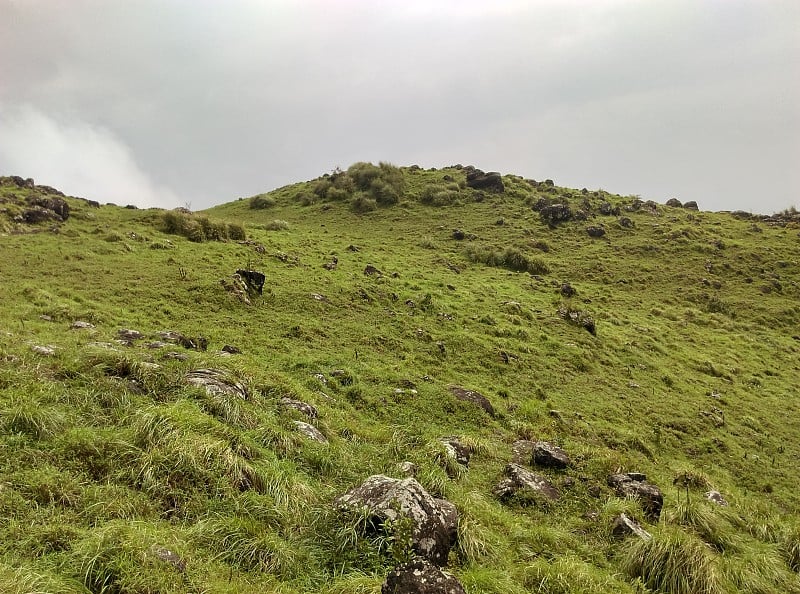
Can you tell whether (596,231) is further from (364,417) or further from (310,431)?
(310,431)

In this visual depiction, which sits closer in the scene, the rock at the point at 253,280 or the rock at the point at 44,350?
the rock at the point at 44,350

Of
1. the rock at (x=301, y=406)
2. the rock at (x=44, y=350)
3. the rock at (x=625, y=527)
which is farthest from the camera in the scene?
the rock at (x=301, y=406)

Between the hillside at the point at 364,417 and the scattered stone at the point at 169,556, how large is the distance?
0.03 m

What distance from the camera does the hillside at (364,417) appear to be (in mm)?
5680

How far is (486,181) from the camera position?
60.8m

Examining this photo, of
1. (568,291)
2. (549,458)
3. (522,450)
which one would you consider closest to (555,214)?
(568,291)

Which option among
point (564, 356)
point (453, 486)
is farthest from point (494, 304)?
point (453, 486)

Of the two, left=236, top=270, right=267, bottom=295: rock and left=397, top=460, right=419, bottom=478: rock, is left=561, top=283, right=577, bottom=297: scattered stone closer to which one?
left=236, top=270, right=267, bottom=295: rock

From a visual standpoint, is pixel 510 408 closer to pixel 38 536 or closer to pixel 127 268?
pixel 38 536

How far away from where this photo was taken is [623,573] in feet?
23.1

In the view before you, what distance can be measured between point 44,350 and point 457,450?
942cm

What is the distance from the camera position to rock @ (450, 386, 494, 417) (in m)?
14.8

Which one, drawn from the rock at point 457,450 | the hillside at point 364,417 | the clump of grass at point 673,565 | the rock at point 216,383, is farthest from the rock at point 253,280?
the clump of grass at point 673,565

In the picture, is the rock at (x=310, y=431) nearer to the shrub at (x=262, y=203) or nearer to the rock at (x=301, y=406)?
the rock at (x=301, y=406)
